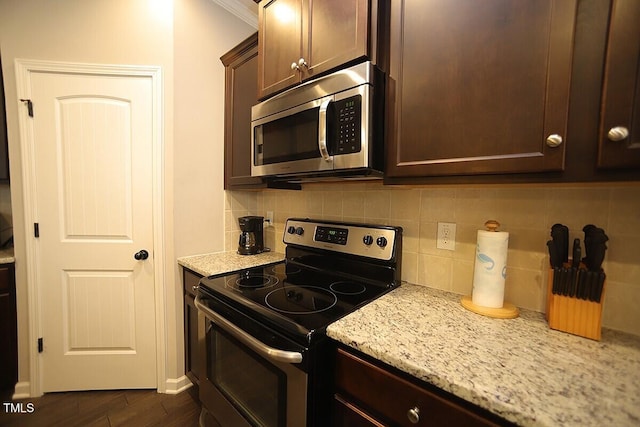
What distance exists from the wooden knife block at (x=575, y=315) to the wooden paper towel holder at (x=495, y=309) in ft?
0.34

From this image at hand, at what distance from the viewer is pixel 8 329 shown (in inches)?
66.2

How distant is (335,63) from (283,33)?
408 mm

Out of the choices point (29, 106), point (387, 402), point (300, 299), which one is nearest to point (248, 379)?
point (300, 299)

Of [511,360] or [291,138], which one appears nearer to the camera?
[511,360]

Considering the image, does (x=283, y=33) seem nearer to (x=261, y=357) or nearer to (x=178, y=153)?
(x=178, y=153)

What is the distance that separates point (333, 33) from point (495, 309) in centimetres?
122

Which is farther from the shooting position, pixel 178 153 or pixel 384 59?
pixel 178 153

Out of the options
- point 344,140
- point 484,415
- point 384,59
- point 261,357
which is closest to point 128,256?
point 261,357

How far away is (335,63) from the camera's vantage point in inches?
41.2

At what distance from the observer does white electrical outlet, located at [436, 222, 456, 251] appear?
114cm

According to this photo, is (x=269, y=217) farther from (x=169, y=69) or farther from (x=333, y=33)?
(x=333, y=33)

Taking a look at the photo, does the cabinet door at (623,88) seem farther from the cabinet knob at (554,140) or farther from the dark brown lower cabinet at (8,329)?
the dark brown lower cabinet at (8,329)

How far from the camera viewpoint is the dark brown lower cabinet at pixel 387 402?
60 cm

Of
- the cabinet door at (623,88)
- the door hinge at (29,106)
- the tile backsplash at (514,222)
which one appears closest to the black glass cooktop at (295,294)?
the tile backsplash at (514,222)
